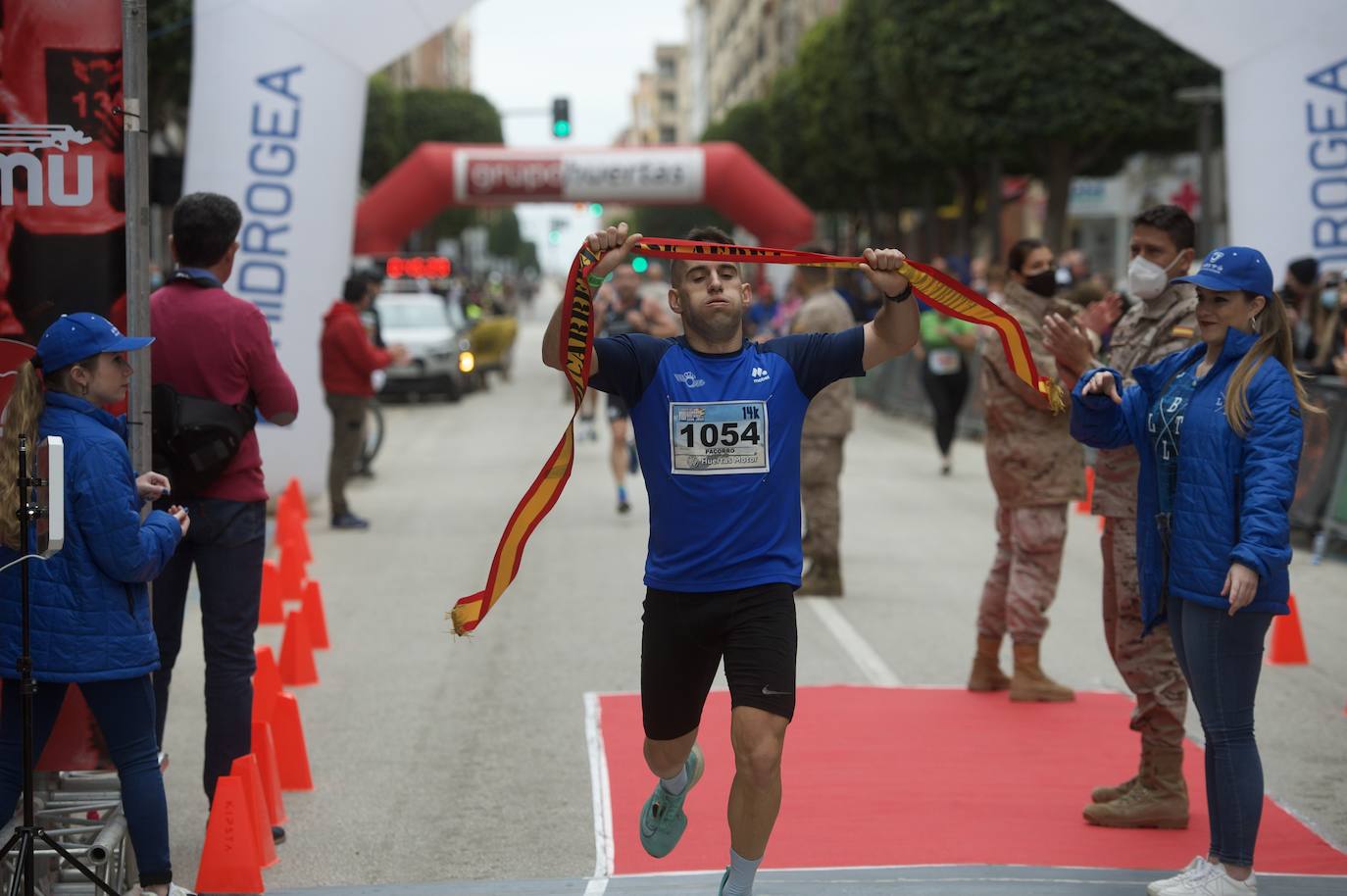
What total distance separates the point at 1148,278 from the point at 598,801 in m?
2.76

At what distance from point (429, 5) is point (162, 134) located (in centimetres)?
2394

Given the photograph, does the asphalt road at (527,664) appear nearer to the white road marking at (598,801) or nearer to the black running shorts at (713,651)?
the white road marking at (598,801)

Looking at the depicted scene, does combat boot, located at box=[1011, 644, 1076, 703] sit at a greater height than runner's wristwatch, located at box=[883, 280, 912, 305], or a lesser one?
lesser

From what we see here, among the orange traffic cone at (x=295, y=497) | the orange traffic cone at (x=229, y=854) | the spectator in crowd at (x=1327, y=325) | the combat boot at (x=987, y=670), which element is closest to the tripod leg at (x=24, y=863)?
the orange traffic cone at (x=229, y=854)

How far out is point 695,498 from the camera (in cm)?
467

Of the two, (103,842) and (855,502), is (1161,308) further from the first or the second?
(855,502)

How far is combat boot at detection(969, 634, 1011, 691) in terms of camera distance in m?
8.10

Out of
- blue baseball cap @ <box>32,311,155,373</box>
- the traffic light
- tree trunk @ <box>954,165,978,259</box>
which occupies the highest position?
the traffic light

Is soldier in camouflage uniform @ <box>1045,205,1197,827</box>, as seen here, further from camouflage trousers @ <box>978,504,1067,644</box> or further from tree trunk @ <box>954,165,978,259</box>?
tree trunk @ <box>954,165,978,259</box>

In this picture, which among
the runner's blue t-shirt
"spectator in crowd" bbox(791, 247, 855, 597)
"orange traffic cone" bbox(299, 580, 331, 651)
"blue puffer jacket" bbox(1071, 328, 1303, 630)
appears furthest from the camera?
"spectator in crowd" bbox(791, 247, 855, 597)

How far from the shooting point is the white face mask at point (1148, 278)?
6.00m

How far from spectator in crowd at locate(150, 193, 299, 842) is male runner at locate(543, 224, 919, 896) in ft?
4.21

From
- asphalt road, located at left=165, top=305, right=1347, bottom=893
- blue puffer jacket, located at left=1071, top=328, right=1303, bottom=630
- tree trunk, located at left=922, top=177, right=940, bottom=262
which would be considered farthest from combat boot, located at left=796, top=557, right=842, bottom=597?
tree trunk, located at left=922, top=177, right=940, bottom=262

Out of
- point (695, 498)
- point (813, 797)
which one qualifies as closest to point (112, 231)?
point (695, 498)
